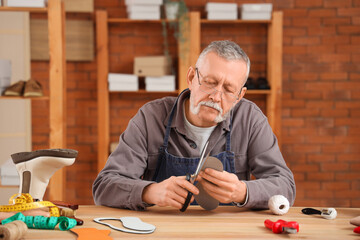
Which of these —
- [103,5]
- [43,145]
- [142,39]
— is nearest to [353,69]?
[142,39]

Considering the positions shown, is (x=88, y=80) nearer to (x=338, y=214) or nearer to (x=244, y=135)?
(x=244, y=135)

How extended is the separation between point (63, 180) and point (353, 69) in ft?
9.16

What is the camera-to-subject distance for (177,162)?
191 cm

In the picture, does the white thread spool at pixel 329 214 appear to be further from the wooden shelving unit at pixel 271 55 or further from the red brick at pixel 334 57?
the red brick at pixel 334 57

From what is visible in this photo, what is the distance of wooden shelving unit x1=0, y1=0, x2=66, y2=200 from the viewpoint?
3.16 m

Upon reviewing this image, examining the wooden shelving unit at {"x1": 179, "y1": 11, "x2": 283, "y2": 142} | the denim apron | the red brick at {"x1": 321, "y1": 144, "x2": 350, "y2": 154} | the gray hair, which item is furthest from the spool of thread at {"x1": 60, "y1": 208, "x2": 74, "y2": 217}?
the red brick at {"x1": 321, "y1": 144, "x2": 350, "y2": 154}

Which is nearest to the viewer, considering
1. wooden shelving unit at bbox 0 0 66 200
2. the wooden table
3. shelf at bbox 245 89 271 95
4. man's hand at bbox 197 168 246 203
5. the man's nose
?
the wooden table

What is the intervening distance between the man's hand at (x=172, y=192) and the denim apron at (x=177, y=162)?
0.35m

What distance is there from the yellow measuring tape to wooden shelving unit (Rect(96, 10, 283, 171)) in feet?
8.49

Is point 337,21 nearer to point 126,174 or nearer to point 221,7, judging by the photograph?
point 221,7

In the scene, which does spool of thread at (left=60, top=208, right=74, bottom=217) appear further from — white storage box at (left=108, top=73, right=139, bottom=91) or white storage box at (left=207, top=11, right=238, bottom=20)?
white storage box at (left=207, top=11, right=238, bottom=20)

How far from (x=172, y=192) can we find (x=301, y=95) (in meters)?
2.99

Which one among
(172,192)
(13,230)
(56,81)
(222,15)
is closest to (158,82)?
(222,15)

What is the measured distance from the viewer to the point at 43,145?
4121mm
